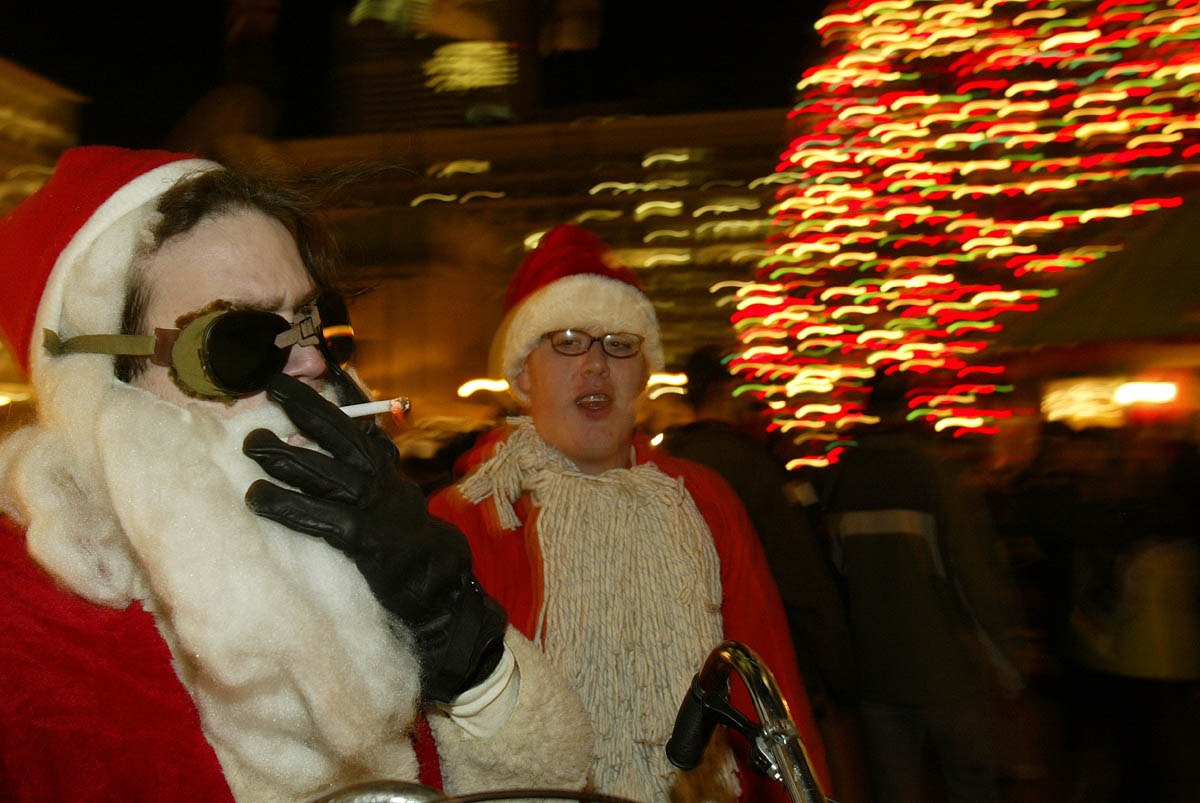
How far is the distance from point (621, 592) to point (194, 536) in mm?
1293

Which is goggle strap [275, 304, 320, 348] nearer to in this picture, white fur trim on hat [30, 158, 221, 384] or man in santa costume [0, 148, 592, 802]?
man in santa costume [0, 148, 592, 802]

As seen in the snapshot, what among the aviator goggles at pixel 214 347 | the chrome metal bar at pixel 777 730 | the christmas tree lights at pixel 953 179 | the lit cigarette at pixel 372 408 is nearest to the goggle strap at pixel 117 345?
the aviator goggles at pixel 214 347

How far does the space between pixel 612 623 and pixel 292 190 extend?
1251mm

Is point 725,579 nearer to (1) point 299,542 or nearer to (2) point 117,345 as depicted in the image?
(1) point 299,542

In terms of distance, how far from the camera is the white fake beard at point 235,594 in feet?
3.52

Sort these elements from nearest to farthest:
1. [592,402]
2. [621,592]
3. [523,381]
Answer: [621,592] < [592,402] < [523,381]

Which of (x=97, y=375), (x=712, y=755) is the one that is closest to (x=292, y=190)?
(x=97, y=375)

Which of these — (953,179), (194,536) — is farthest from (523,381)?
(953,179)

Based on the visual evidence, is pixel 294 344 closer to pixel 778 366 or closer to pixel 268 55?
pixel 268 55

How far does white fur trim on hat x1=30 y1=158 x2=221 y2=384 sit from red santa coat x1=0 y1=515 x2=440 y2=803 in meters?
0.30

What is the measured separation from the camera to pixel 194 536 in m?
1.08

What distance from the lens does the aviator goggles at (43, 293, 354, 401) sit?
3.89 ft

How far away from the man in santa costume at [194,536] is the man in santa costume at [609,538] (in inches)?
31.7

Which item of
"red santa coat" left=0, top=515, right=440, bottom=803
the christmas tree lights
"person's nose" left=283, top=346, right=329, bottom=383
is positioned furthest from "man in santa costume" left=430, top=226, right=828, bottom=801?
the christmas tree lights
